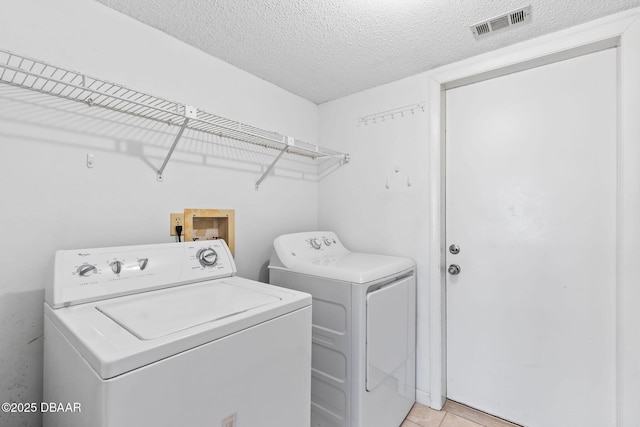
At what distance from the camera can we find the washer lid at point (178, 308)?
0.89 m

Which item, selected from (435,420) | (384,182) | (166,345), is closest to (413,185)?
(384,182)

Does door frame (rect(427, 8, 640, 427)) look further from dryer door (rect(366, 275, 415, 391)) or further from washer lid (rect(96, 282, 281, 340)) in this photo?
washer lid (rect(96, 282, 281, 340))

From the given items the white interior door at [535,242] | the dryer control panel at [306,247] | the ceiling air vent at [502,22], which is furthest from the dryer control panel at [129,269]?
the ceiling air vent at [502,22]

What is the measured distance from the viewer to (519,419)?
1794mm

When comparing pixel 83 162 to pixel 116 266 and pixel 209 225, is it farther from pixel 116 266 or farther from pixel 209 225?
pixel 209 225

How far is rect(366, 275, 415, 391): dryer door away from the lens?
1538 millimetres

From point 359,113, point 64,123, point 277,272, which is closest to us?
point 64,123

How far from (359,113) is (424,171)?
0.71 m

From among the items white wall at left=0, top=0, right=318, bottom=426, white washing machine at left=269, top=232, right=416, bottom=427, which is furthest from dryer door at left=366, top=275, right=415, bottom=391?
white wall at left=0, top=0, right=318, bottom=426

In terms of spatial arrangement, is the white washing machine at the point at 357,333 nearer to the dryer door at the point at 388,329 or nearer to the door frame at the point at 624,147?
the dryer door at the point at 388,329

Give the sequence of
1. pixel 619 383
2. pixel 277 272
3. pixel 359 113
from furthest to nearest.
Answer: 1. pixel 359 113
2. pixel 277 272
3. pixel 619 383

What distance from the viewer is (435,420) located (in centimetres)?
184

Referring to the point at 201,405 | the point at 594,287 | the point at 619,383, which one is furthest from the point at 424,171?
the point at 201,405

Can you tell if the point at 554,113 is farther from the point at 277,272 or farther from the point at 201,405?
the point at 201,405
